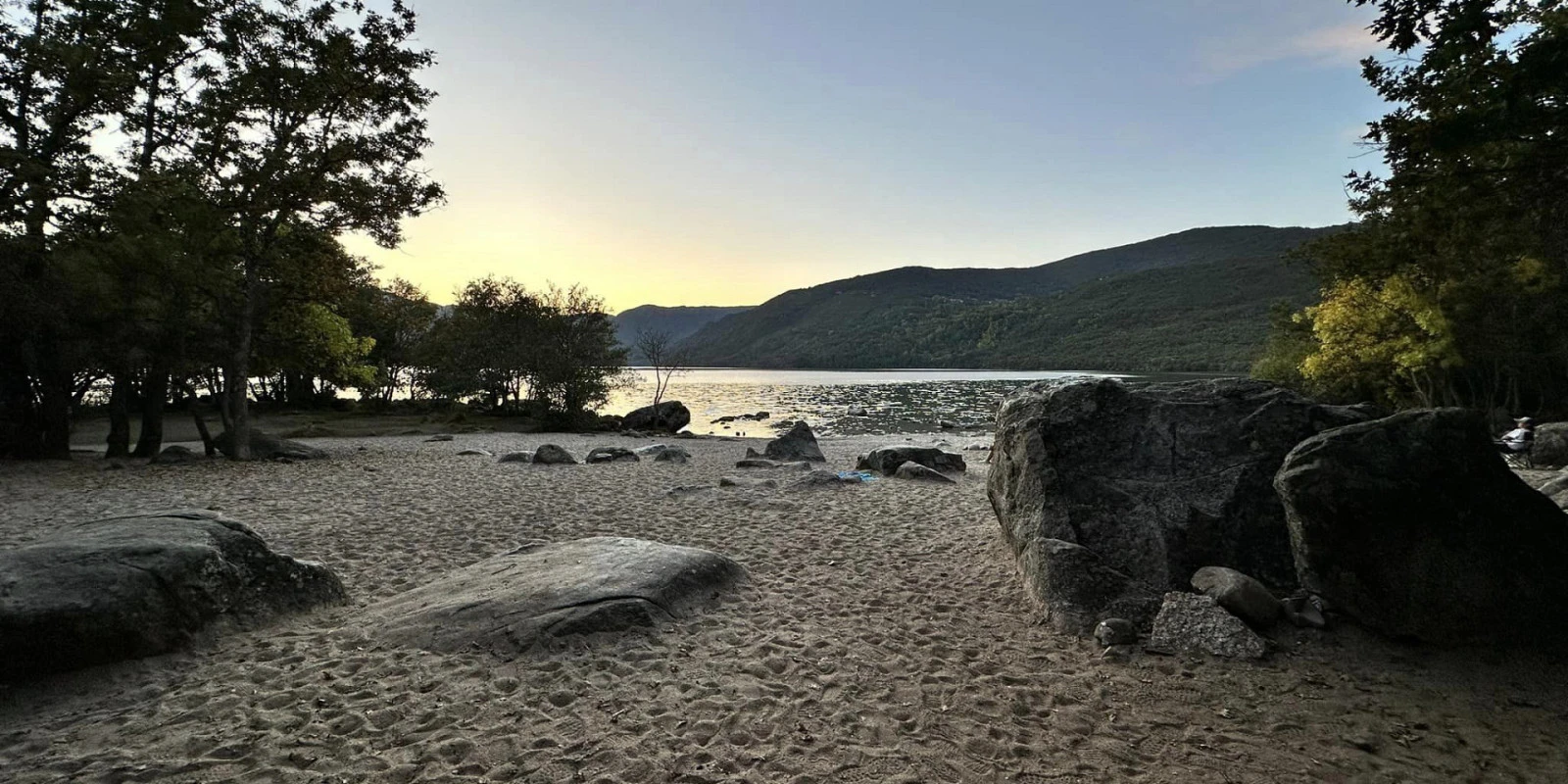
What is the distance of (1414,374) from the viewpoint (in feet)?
100

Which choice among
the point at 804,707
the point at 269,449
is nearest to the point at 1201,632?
the point at 804,707

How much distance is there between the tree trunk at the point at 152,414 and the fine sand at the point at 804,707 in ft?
55.7

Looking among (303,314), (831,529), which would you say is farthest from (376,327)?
(831,529)

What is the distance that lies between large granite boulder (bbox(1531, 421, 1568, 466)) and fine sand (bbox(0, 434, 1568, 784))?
1954 cm

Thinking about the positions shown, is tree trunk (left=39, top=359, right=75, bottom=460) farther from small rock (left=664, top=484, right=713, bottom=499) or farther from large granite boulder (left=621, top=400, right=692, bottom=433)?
large granite boulder (left=621, top=400, right=692, bottom=433)

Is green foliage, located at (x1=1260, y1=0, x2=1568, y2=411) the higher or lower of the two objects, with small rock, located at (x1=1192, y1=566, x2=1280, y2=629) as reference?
higher

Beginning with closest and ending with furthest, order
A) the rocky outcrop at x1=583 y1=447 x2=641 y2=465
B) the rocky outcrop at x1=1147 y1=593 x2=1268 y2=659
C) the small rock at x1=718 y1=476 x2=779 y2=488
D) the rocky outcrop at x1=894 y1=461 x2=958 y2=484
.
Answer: the rocky outcrop at x1=1147 y1=593 x2=1268 y2=659 → the small rock at x1=718 y1=476 x2=779 y2=488 → the rocky outcrop at x1=894 y1=461 x2=958 y2=484 → the rocky outcrop at x1=583 y1=447 x2=641 y2=465

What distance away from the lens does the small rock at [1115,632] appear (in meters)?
6.23

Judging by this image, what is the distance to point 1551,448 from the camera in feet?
58.9

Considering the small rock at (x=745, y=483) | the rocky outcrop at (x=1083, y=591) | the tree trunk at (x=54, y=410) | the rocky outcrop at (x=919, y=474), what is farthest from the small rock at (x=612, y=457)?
the rocky outcrop at (x=1083, y=591)

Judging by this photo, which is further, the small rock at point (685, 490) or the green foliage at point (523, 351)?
the green foliage at point (523, 351)

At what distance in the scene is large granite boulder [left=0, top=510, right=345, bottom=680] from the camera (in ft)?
16.1

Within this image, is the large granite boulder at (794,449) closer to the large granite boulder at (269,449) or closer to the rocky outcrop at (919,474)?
the rocky outcrop at (919,474)

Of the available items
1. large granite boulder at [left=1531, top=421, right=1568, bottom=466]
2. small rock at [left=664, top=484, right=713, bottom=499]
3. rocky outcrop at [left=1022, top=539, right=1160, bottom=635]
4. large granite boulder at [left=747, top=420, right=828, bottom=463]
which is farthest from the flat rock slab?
large granite boulder at [left=1531, top=421, right=1568, bottom=466]
